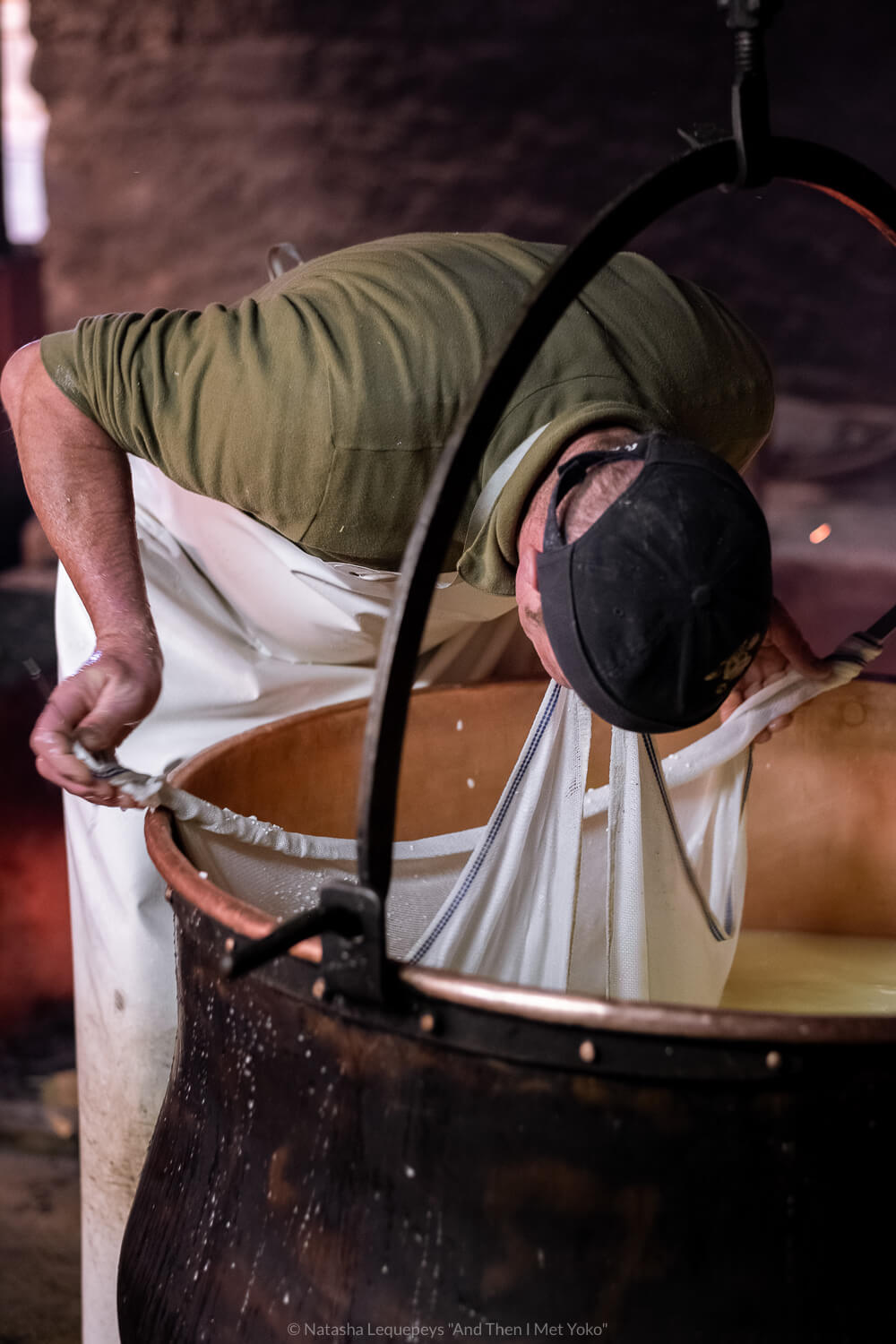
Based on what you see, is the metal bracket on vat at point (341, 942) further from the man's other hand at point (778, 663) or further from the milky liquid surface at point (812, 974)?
the milky liquid surface at point (812, 974)

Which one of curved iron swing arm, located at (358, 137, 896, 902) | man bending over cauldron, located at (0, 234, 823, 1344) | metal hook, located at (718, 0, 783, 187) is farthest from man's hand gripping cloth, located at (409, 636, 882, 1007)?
metal hook, located at (718, 0, 783, 187)

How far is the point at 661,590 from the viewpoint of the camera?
83cm

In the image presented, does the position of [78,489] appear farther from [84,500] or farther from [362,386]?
[362,386]

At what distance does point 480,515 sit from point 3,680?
1679 millimetres

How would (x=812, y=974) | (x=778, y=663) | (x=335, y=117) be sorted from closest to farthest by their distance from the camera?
(x=778, y=663) → (x=812, y=974) → (x=335, y=117)

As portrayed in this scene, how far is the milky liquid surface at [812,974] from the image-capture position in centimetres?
135

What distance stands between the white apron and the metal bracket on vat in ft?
2.04

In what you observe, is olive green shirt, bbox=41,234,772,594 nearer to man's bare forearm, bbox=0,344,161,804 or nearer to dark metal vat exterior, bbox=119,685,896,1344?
man's bare forearm, bbox=0,344,161,804

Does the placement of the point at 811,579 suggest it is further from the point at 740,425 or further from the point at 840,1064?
the point at 840,1064

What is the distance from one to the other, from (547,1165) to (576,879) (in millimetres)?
410

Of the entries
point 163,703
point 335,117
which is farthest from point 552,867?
point 335,117

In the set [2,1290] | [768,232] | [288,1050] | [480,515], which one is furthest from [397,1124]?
[768,232]

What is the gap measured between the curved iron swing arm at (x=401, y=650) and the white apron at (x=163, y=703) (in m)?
0.59

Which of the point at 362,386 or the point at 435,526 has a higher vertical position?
the point at 362,386
